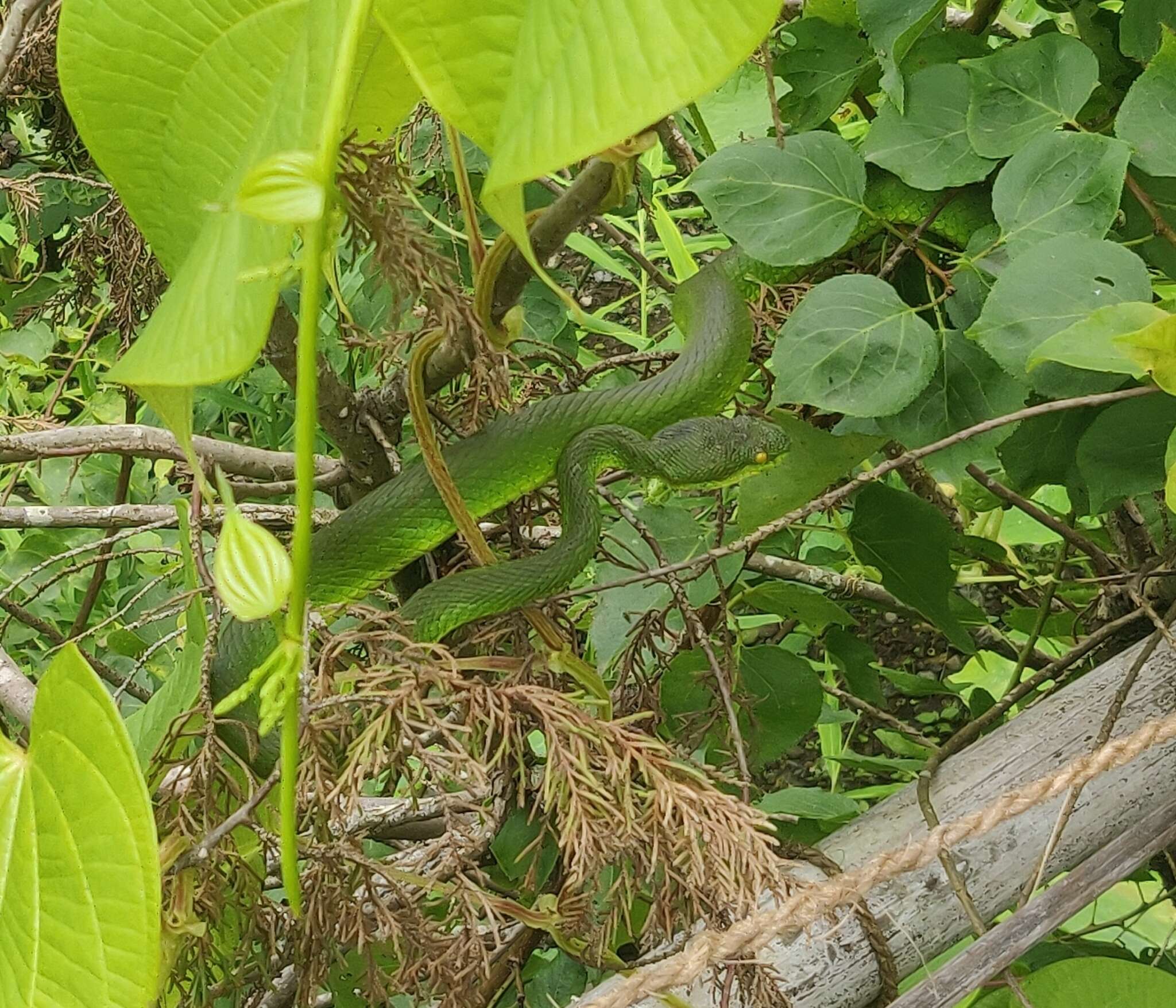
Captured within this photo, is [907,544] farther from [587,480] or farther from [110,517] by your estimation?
[110,517]

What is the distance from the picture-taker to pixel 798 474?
97 cm

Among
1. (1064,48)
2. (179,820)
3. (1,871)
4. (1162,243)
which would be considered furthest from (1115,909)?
(1,871)

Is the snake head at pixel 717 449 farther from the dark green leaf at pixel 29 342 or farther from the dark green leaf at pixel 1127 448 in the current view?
the dark green leaf at pixel 29 342

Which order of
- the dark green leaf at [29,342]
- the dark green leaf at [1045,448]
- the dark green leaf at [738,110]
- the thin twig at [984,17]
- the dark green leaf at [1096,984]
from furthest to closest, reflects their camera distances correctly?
the dark green leaf at [29,342], the dark green leaf at [738,110], the thin twig at [984,17], the dark green leaf at [1045,448], the dark green leaf at [1096,984]

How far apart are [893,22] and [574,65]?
0.57m

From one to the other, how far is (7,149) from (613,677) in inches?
54.7

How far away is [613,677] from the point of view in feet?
3.91

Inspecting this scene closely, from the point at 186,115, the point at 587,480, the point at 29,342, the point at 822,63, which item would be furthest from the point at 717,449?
the point at 29,342

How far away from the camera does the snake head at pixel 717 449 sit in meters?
1.12

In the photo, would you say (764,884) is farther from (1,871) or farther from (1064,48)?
(1064,48)

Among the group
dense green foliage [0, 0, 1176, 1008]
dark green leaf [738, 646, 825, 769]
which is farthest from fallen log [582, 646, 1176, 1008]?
dark green leaf [738, 646, 825, 769]

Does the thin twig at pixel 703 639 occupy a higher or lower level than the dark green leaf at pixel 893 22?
lower

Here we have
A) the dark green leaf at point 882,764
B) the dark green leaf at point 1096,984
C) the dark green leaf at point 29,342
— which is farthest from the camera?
the dark green leaf at point 29,342

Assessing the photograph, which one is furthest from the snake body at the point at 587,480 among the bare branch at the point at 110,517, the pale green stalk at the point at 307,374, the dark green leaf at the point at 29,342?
the dark green leaf at the point at 29,342
